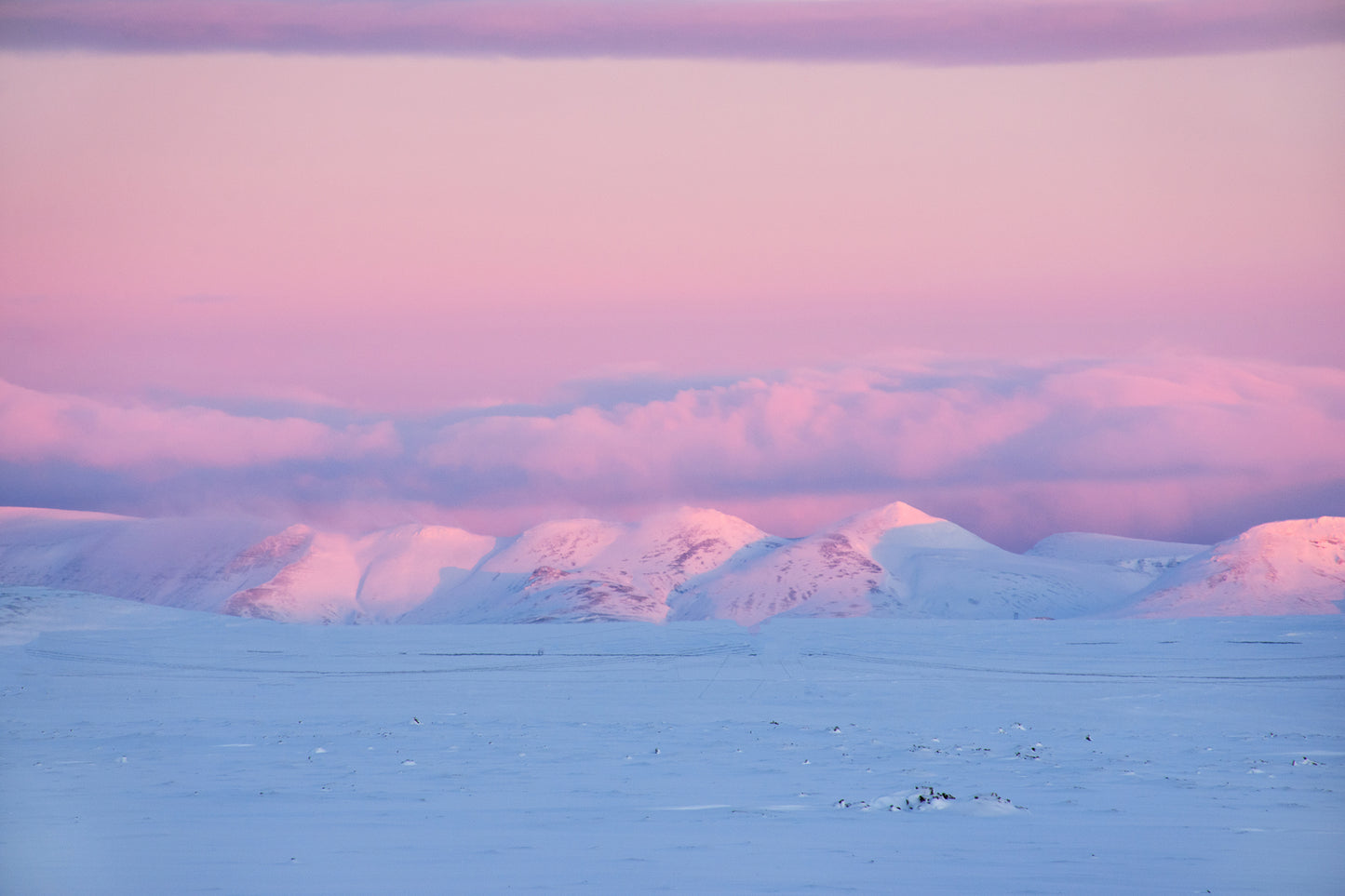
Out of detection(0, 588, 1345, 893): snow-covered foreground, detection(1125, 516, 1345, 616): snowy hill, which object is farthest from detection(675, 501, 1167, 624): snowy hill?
detection(0, 588, 1345, 893): snow-covered foreground

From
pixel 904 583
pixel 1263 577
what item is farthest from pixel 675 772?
pixel 904 583

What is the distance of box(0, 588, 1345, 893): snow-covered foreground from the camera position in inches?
518

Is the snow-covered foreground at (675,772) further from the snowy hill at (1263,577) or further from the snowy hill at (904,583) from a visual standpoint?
the snowy hill at (904,583)

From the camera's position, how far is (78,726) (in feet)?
82.7

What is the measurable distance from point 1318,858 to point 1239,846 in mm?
748

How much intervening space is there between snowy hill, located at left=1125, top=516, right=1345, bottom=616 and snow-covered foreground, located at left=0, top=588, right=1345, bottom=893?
95.3 meters

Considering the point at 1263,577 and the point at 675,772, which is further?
the point at 1263,577

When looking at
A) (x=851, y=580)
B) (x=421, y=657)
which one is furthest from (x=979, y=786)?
(x=851, y=580)

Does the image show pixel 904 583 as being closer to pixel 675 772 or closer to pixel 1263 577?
pixel 1263 577

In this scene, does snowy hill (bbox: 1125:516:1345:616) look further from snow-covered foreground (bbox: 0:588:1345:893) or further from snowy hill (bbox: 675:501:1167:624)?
snow-covered foreground (bbox: 0:588:1345:893)

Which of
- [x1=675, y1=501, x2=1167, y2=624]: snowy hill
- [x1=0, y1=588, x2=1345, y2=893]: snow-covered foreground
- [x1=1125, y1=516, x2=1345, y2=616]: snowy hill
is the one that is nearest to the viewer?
[x1=0, y1=588, x2=1345, y2=893]: snow-covered foreground

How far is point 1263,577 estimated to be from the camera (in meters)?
135

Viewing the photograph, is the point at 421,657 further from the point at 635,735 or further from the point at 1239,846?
the point at 1239,846

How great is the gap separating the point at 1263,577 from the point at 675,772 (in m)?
130
